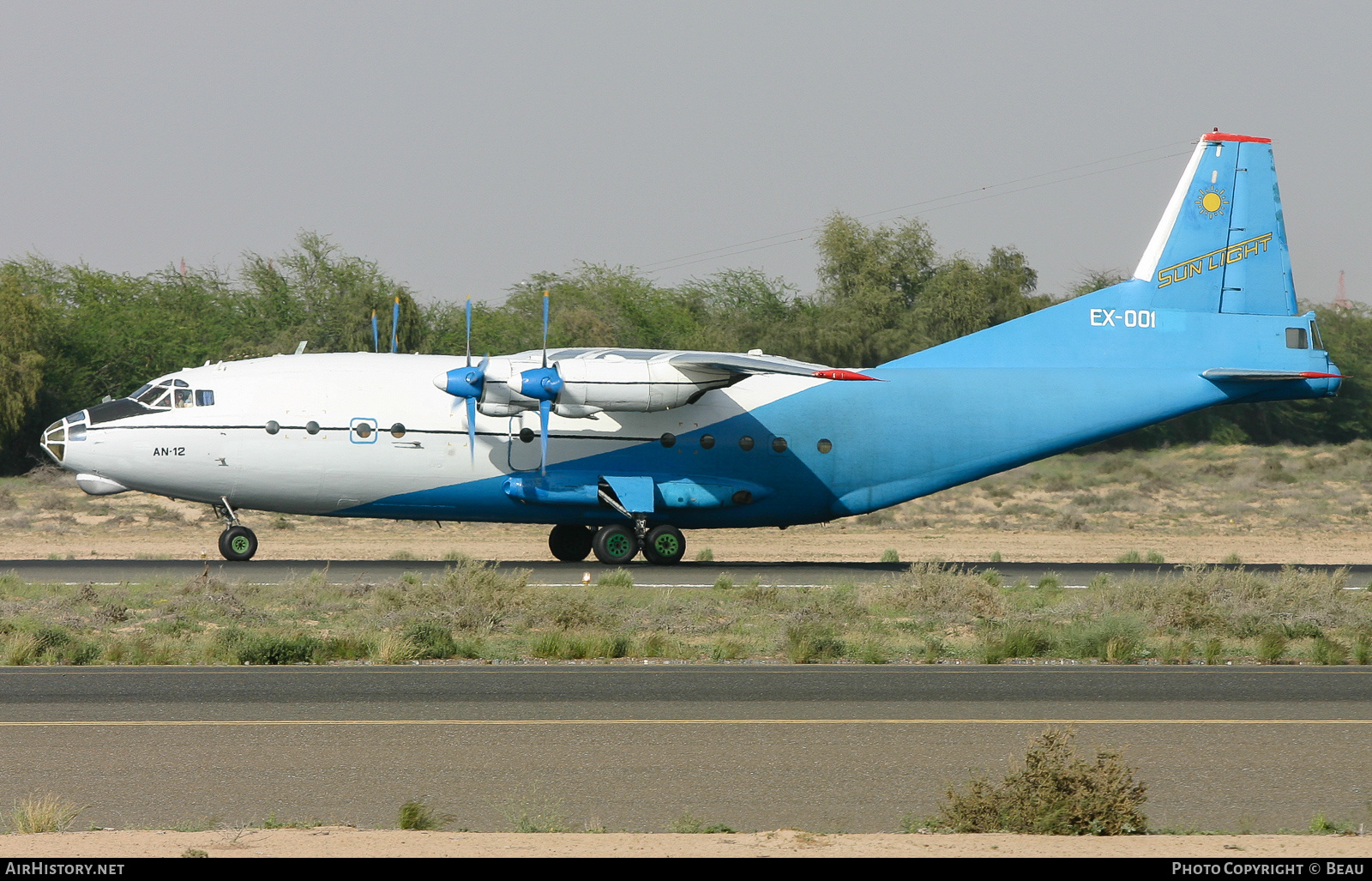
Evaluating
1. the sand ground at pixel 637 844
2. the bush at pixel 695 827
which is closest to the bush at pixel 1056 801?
the sand ground at pixel 637 844

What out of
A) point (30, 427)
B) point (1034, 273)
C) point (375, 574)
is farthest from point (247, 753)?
point (1034, 273)

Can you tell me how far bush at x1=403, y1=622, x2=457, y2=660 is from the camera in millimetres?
17078

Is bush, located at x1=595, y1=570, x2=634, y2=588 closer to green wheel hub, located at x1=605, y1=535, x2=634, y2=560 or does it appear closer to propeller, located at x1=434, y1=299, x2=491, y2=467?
green wheel hub, located at x1=605, y1=535, x2=634, y2=560

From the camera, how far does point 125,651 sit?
16.9 meters

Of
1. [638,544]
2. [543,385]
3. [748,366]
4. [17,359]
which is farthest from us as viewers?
[17,359]

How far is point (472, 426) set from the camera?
89.0ft

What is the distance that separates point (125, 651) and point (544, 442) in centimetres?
1072

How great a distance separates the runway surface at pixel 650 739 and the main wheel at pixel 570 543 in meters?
14.1

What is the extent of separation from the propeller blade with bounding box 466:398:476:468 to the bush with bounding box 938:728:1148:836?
19146 millimetres

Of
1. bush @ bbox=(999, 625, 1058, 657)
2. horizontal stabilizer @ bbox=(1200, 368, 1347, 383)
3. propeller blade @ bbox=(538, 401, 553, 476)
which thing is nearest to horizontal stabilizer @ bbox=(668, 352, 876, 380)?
propeller blade @ bbox=(538, 401, 553, 476)

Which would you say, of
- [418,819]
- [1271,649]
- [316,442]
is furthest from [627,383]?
[418,819]

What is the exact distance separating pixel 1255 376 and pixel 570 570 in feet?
49.8

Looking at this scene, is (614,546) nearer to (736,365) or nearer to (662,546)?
(662,546)

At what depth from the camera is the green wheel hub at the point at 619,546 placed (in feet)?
91.5
